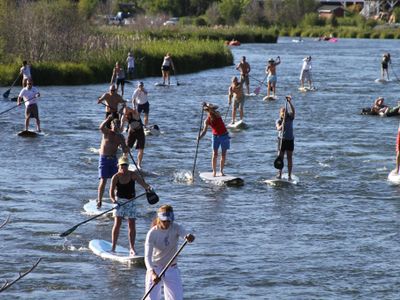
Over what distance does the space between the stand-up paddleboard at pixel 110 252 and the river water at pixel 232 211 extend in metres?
0.14

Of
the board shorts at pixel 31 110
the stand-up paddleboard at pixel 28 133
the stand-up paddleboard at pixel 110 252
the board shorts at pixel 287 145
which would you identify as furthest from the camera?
the stand-up paddleboard at pixel 28 133

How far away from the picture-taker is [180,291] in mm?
12516

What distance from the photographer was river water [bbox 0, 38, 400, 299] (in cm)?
1617

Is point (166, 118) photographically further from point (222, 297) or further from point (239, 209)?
point (222, 297)

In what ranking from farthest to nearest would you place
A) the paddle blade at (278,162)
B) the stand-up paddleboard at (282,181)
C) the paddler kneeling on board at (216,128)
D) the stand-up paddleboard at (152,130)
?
the stand-up paddleboard at (152,130) → the stand-up paddleboard at (282,181) → the paddle blade at (278,162) → the paddler kneeling on board at (216,128)

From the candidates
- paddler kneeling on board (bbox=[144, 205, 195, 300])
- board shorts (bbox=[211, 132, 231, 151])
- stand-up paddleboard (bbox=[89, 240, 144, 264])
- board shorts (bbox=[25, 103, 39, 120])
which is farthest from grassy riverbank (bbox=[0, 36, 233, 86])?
paddler kneeling on board (bbox=[144, 205, 195, 300])

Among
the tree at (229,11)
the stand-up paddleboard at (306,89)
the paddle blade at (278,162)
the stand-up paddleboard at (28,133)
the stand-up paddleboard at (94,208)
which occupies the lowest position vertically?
the tree at (229,11)

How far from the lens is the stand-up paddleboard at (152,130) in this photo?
32656 millimetres

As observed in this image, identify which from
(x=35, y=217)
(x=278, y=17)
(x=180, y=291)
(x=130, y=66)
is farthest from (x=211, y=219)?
(x=278, y=17)

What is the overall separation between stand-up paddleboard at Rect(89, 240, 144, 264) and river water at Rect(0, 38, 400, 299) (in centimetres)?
14

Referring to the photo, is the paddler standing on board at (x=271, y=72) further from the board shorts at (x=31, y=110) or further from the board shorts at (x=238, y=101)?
the board shorts at (x=31, y=110)

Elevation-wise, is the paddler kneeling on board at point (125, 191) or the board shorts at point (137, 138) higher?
the paddler kneeling on board at point (125, 191)

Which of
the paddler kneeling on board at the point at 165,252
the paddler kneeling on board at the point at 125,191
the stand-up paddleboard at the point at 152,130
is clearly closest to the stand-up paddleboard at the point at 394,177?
the stand-up paddleboard at the point at 152,130

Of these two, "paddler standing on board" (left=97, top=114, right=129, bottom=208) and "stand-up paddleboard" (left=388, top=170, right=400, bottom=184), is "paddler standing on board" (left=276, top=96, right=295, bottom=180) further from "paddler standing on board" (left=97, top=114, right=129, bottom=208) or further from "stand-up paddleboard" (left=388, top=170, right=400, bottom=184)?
"paddler standing on board" (left=97, top=114, right=129, bottom=208)
